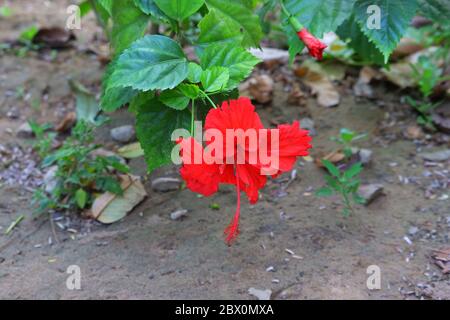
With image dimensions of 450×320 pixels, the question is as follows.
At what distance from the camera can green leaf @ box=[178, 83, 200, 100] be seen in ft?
3.78

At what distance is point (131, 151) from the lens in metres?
1.86

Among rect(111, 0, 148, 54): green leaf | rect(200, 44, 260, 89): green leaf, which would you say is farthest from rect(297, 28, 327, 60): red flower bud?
rect(111, 0, 148, 54): green leaf

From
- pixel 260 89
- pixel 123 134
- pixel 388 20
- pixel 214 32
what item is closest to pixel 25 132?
pixel 123 134

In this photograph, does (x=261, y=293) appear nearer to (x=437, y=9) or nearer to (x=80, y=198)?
(x=80, y=198)

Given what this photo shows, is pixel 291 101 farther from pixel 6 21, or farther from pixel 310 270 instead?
pixel 6 21

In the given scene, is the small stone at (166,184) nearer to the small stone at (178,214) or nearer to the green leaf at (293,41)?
the small stone at (178,214)

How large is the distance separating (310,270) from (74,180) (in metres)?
0.66

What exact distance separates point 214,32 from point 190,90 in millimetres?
179

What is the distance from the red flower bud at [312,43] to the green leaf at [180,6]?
0.21 m

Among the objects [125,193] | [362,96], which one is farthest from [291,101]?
[125,193]

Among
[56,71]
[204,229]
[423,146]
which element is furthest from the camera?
[56,71]

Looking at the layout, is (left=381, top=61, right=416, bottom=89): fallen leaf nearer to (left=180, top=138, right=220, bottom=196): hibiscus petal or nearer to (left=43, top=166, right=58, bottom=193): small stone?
(left=43, top=166, right=58, bottom=193): small stone
